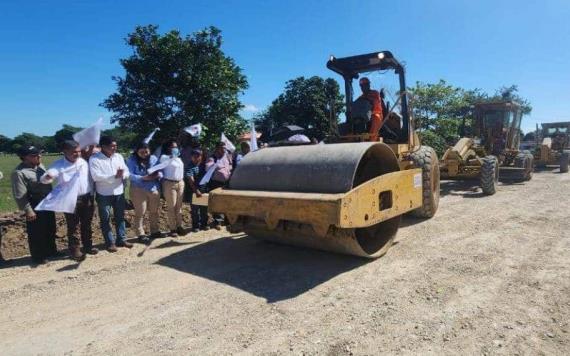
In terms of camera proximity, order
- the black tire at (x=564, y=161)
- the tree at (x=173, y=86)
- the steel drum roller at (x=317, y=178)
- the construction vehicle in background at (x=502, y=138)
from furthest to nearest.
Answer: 1. the black tire at (x=564, y=161)
2. the construction vehicle in background at (x=502, y=138)
3. the tree at (x=173, y=86)
4. the steel drum roller at (x=317, y=178)

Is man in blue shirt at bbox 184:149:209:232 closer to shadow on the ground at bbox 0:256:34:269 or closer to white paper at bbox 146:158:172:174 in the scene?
white paper at bbox 146:158:172:174

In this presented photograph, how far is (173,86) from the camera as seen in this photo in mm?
8570

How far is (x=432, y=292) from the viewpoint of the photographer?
399 centimetres

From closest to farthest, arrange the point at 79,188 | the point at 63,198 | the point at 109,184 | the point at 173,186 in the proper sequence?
1. the point at 63,198
2. the point at 79,188
3. the point at 109,184
4. the point at 173,186

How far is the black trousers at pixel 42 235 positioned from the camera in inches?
213

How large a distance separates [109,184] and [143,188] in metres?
0.66

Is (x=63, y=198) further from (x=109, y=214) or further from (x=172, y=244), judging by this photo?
(x=172, y=244)

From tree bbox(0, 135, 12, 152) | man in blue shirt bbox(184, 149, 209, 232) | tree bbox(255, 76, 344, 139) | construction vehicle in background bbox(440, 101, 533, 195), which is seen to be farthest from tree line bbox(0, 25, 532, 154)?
tree bbox(0, 135, 12, 152)

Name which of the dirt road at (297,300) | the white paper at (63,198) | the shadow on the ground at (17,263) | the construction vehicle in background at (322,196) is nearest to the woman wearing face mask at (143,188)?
the dirt road at (297,300)

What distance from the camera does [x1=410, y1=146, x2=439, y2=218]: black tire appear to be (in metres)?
6.89

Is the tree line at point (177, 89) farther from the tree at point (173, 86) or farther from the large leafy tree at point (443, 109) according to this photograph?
the large leafy tree at point (443, 109)

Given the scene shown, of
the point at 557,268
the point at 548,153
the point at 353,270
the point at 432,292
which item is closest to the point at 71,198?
the point at 353,270

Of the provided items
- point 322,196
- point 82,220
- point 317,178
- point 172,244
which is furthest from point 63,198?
point 322,196

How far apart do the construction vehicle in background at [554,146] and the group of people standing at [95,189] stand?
17.3 meters
